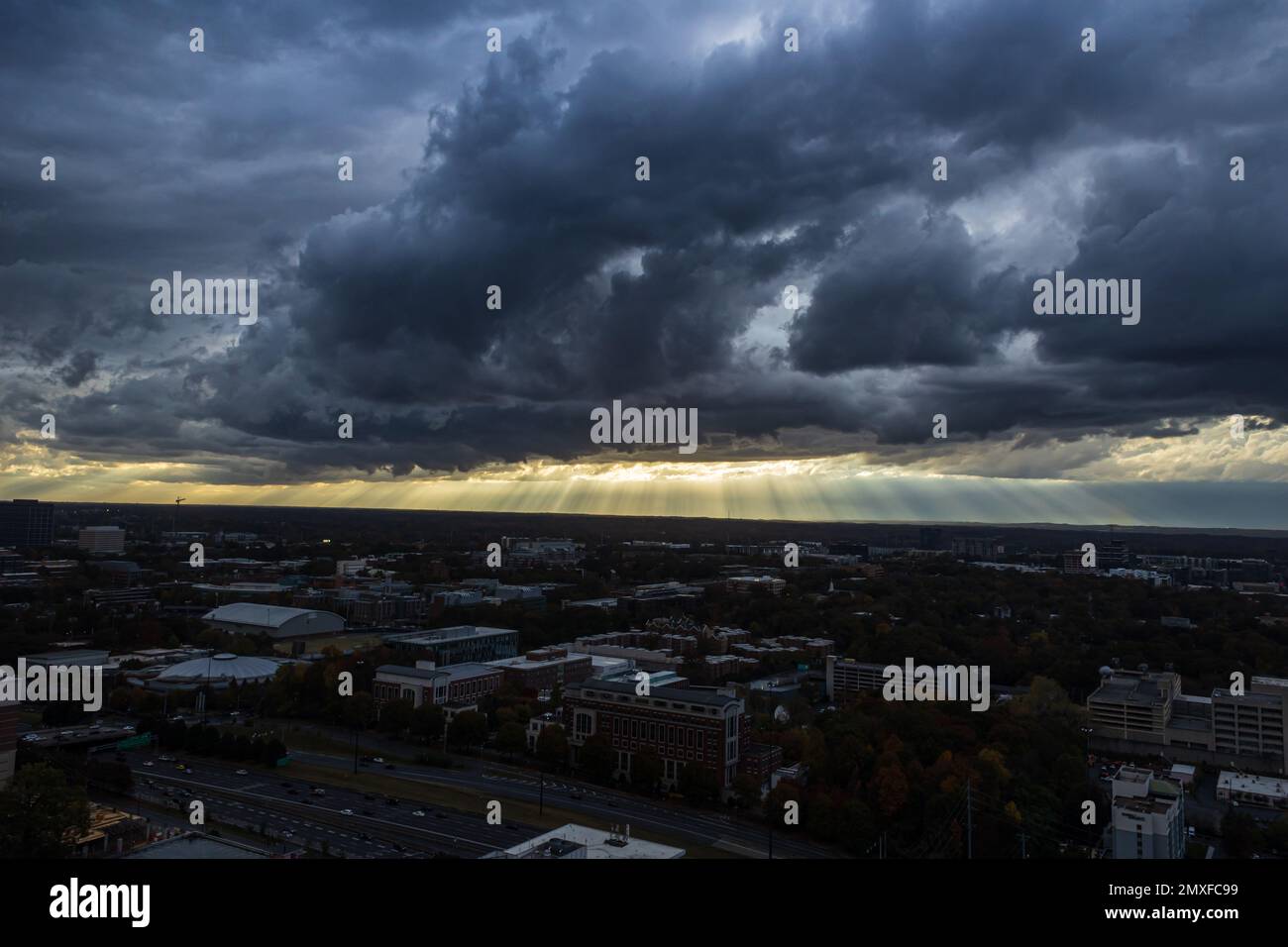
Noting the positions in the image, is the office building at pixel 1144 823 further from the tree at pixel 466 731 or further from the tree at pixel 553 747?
the tree at pixel 466 731

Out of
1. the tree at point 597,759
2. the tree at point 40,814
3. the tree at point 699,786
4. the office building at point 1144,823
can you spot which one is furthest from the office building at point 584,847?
the tree at point 597,759

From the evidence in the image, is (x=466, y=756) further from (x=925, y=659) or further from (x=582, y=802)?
(x=925, y=659)

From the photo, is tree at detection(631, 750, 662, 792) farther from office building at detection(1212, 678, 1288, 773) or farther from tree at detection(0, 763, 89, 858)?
office building at detection(1212, 678, 1288, 773)

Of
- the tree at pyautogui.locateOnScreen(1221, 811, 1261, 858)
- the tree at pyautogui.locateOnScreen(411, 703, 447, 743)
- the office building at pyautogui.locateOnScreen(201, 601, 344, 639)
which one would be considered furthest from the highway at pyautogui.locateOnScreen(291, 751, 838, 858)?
the office building at pyautogui.locateOnScreen(201, 601, 344, 639)
